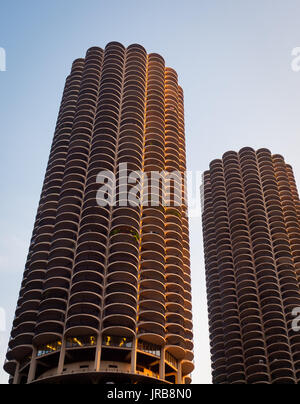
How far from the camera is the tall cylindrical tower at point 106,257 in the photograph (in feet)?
266

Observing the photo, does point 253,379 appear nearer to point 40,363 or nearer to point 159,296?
point 159,296

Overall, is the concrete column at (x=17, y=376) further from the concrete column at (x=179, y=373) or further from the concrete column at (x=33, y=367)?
the concrete column at (x=179, y=373)

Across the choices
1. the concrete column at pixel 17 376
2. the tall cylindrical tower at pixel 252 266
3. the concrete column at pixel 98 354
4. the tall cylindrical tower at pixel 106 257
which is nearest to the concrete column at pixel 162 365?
the tall cylindrical tower at pixel 106 257

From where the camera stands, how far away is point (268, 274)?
129m

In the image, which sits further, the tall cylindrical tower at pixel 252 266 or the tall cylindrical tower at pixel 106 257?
the tall cylindrical tower at pixel 252 266

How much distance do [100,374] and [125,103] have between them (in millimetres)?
63445

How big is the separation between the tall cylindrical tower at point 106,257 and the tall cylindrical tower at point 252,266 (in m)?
28.5

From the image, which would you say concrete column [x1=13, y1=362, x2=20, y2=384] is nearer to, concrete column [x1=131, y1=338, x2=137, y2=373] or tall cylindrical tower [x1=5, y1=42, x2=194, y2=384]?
tall cylindrical tower [x1=5, y1=42, x2=194, y2=384]

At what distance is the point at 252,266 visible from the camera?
134 metres

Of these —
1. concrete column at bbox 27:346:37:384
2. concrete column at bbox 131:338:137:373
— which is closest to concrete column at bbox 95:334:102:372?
concrete column at bbox 131:338:137:373

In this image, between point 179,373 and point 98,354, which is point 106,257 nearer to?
point 98,354

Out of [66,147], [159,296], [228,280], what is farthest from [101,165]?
[228,280]

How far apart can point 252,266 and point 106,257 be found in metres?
55.0

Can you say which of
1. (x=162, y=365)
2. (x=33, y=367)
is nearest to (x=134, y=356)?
(x=162, y=365)
